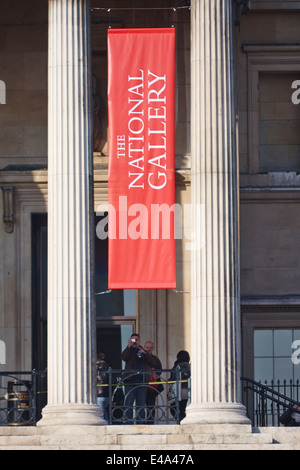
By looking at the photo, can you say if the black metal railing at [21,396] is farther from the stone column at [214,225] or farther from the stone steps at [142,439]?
the stone column at [214,225]

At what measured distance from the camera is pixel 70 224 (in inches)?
1294

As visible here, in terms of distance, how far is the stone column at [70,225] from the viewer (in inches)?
1278

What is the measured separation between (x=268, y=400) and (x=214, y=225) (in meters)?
5.82

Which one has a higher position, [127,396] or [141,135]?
[141,135]

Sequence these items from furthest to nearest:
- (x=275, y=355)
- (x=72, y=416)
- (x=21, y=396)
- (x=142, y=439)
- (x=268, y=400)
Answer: (x=275, y=355)
(x=268, y=400)
(x=21, y=396)
(x=72, y=416)
(x=142, y=439)

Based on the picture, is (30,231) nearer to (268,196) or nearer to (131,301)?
(131,301)

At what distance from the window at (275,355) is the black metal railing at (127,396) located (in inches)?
92.2

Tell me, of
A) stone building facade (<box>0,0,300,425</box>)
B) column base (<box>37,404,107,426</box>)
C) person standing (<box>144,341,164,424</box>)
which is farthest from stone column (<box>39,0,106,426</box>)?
person standing (<box>144,341,164,424</box>)

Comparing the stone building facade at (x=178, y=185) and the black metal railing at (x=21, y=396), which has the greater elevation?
the stone building facade at (x=178, y=185)

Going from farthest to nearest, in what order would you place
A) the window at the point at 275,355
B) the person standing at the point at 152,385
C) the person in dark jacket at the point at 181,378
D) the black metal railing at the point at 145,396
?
1. the window at the point at 275,355
2. the person standing at the point at 152,385
3. the person in dark jacket at the point at 181,378
4. the black metal railing at the point at 145,396

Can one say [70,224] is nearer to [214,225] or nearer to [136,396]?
[214,225]

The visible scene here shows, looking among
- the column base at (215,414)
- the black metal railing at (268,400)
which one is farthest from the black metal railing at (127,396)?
the black metal railing at (268,400)

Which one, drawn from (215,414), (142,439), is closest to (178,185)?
(215,414)

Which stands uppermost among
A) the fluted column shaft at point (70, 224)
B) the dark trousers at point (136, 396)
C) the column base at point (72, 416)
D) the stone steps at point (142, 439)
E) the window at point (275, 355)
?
the fluted column shaft at point (70, 224)
